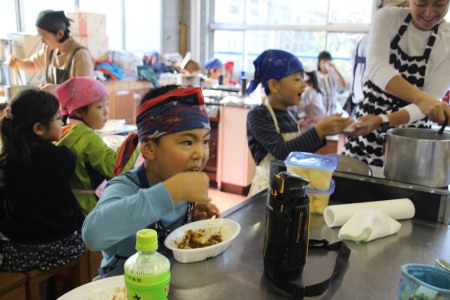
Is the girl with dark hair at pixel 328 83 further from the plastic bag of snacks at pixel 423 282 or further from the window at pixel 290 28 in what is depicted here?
the plastic bag of snacks at pixel 423 282

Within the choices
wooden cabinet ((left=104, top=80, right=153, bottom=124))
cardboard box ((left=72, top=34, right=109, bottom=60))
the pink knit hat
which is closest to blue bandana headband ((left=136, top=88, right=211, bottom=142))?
the pink knit hat

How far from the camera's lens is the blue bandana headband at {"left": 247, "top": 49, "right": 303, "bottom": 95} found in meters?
1.86

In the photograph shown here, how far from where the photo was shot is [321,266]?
39.1 inches

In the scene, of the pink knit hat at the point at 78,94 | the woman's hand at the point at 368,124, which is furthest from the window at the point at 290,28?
the woman's hand at the point at 368,124

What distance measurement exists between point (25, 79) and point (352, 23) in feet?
13.7

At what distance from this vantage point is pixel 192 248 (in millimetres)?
1002

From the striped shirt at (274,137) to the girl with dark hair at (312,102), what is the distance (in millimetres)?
2518

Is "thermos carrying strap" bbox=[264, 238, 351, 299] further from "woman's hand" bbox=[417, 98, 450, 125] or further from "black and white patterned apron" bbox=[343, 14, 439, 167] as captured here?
"black and white patterned apron" bbox=[343, 14, 439, 167]

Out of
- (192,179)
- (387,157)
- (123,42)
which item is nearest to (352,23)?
(123,42)

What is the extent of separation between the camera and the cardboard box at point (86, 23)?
4.23m

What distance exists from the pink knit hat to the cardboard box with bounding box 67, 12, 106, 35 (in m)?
2.42

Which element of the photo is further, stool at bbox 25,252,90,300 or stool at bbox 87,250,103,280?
stool at bbox 87,250,103,280

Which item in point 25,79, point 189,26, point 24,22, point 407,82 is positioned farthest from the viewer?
point 189,26

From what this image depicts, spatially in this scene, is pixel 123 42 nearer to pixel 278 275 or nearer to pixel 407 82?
pixel 407 82
